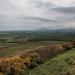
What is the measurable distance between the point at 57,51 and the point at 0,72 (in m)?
23.9

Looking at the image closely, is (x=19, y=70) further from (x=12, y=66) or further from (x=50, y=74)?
(x=50, y=74)

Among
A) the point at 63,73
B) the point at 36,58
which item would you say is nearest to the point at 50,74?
the point at 63,73

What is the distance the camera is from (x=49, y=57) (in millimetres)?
46344

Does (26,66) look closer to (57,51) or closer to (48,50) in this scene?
(48,50)

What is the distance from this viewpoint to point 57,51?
5216 centimetres

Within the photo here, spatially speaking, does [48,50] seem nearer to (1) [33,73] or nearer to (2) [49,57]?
(2) [49,57]

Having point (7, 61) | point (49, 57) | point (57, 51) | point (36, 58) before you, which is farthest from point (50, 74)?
point (57, 51)

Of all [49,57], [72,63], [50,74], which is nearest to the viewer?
[50,74]

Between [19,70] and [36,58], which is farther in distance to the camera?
[36,58]

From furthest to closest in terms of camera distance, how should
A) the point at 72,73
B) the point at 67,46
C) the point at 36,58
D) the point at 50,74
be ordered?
the point at 67,46, the point at 36,58, the point at 50,74, the point at 72,73

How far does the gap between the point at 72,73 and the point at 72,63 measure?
6.12m

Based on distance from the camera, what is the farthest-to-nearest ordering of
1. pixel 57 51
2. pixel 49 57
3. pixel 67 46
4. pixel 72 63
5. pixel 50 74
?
pixel 67 46 → pixel 57 51 → pixel 49 57 → pixel 72 63 → pixel 50 74

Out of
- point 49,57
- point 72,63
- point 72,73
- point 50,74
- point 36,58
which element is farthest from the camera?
point 49,57

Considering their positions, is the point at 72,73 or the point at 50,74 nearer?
the point at 72,73
